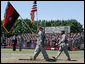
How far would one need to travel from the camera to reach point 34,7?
25.1 metres

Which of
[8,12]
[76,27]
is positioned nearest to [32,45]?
[8,12]

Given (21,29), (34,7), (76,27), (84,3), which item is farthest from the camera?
(76,27)

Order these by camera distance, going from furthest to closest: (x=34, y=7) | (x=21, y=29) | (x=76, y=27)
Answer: (x=76, y=27)
(x=21, y=29)
(x=34, y=7)

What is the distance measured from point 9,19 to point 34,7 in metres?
6.40

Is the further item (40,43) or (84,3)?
(84,3)

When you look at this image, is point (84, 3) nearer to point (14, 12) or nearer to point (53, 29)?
point (14, 12)

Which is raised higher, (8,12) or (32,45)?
(8,12)

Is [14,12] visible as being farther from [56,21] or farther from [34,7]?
[56,21]

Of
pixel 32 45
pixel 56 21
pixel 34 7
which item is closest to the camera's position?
pixel 34 7

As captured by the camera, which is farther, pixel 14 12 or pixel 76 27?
pixel 76 27

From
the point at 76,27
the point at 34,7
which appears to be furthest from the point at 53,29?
the point at 76,27

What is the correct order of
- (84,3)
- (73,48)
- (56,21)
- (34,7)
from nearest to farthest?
(84,3), (34,7), (73,48), (56,21)

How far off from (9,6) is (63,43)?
5.77 meters

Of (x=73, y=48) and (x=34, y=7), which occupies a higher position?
(x=34, y=7)
